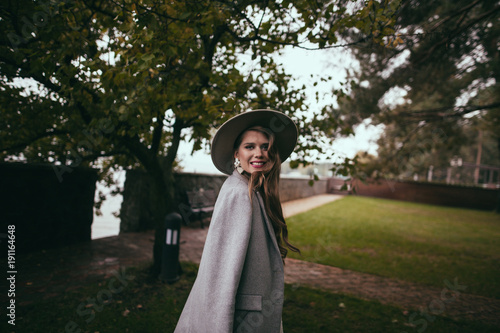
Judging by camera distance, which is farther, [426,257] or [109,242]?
[426,257]

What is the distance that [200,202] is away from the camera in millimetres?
8875

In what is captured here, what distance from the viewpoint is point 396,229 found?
10.9 meters

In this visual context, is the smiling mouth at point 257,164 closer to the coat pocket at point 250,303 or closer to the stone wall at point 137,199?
the coat pocket at point 250,303

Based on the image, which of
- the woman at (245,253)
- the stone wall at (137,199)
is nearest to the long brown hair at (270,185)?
the woman at (245,253)

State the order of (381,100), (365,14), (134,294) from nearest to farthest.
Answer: (365,14) → (134,294) → (381,100)

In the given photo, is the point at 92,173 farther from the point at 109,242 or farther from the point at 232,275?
the point at 232,275

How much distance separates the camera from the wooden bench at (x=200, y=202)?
8.34m

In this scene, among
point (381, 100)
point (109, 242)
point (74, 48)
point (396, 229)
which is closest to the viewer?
point (74, 48)

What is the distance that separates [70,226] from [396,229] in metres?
10.4

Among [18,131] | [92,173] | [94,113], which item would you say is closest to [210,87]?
[94,113]

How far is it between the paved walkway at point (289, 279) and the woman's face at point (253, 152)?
11.4 feet

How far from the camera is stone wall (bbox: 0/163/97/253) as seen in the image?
190 inches

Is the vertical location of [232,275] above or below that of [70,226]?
above

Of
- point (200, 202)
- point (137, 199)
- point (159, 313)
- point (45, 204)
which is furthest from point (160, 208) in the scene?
point (200, 202)
